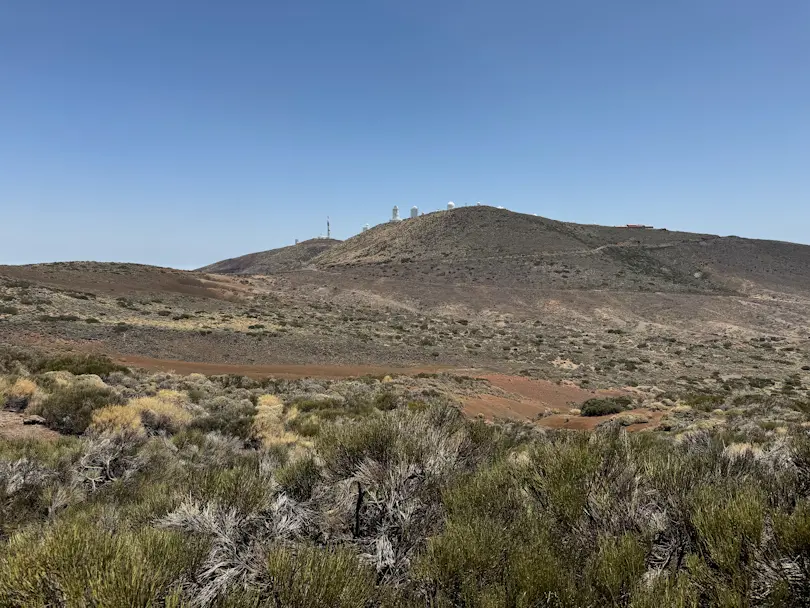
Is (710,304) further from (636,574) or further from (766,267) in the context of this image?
(636,574)

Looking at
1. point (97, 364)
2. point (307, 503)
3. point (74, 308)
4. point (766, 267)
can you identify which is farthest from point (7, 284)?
point (766, 267)

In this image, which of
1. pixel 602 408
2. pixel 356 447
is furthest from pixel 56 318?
pixel 602 408

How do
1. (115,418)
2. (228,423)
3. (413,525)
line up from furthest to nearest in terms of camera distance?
(228,423) < (115,418) < (413,525)

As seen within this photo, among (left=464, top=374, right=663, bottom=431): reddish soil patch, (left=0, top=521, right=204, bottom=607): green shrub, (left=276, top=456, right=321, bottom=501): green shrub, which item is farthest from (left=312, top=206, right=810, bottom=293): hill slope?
(left=0, top=521, right=204, bottom=607): green shrub

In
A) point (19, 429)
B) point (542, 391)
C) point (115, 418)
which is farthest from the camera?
point (542, 391)

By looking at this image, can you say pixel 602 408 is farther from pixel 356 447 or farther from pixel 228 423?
pixel 356 447

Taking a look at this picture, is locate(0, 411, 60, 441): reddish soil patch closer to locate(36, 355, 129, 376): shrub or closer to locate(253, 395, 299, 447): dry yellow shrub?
locate(253, 395, 299, 447): dry yellow shrub
